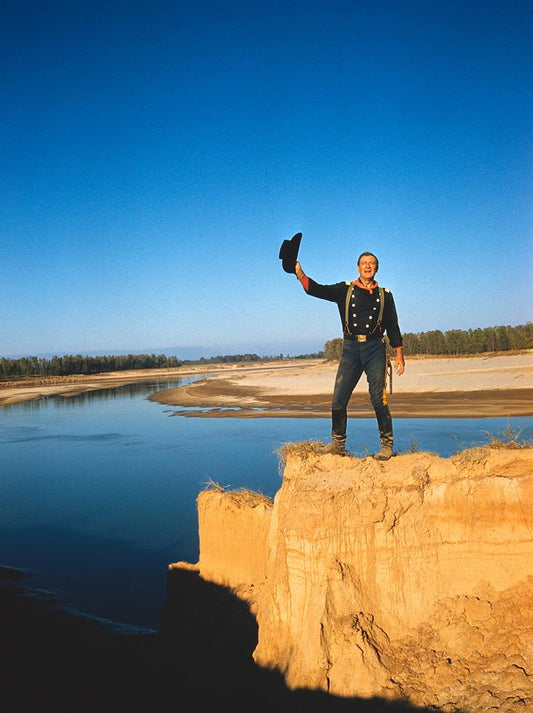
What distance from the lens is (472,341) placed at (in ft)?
256

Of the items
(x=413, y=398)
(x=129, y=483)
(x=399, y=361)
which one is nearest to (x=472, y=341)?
(x=413, y=398)

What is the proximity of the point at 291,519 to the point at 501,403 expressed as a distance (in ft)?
81.1

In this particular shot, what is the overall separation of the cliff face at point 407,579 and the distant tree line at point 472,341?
7097 cm

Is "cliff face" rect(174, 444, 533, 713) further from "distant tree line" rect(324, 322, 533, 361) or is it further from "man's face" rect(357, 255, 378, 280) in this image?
"distant tree line" rect(324, 322, 533, 361)

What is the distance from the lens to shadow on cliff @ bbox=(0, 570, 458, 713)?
505cm

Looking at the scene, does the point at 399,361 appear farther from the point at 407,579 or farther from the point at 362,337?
the point at 407,579

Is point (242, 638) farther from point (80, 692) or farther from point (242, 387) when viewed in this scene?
point (242, 387)

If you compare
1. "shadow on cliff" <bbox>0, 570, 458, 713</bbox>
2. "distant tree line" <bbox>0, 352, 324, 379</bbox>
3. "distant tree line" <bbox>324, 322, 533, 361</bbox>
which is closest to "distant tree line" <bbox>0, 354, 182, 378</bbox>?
"distant tree line" <bbox>0, 352, 324, 379</bbox>

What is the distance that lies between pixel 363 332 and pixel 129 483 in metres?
14.7

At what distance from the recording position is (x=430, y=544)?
4.45 m

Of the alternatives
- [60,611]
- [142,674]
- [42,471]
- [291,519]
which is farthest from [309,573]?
[42,471]

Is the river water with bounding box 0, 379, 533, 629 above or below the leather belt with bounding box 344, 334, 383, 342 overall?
below

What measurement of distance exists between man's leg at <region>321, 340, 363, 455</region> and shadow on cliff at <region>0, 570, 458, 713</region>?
7.60 feet

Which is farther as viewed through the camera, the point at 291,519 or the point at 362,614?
the point at 291,519
